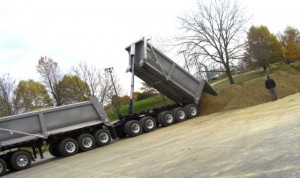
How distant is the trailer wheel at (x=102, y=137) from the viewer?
1653 cm

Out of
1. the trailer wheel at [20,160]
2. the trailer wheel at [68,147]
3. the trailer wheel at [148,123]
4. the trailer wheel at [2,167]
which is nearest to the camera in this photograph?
the trailer wheel at [2,167]

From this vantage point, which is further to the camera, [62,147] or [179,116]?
[179,116]

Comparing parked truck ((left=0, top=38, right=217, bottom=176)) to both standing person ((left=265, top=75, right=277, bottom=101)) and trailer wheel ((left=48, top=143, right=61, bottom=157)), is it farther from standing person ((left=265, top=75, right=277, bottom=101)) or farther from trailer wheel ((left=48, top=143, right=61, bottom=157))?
standing person ((left=265, top=75, right=277, bottom=101))

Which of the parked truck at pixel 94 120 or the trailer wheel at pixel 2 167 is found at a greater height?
the parked truck at pixel 94 120

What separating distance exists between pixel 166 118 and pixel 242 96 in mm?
5152

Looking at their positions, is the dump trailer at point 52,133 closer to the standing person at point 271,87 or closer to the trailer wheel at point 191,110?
the trailer wheel at point 191,110

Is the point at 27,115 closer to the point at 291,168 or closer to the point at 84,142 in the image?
the point at 84,142

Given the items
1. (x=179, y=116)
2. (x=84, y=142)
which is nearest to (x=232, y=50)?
(x=179, y=116)

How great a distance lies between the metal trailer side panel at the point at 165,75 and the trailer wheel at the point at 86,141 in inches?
172

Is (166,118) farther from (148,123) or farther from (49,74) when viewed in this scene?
(49,74)

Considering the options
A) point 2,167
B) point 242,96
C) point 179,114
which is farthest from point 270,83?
point 2,167

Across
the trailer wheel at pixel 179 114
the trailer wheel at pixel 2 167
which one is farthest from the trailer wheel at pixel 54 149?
the trailer wheel at pixel 179 114

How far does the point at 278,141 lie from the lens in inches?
309

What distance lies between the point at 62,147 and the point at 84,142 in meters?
1.06
